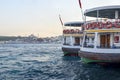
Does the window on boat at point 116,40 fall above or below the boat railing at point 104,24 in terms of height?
below

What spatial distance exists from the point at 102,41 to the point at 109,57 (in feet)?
13.0

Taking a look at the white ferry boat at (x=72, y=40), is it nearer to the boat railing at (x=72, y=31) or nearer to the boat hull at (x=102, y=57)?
the boat railing at (x=72, y=31)

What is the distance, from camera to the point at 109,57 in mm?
29312

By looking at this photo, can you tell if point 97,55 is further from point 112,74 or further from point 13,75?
point 13,75

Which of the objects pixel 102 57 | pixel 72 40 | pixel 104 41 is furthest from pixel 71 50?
pixel 102 57

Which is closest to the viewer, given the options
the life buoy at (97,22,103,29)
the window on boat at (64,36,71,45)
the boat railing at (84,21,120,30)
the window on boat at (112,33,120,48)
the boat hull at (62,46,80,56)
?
the boat railing at (84,21,120,30)

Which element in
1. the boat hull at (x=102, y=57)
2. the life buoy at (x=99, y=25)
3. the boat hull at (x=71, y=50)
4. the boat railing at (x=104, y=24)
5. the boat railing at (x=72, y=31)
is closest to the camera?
the boat hull at (x=102, y=57)

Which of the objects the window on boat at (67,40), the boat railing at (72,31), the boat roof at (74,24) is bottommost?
the window on boat at (67,40)

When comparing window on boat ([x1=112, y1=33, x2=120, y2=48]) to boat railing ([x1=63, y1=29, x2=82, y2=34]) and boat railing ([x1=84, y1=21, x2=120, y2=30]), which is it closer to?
boat railing ([x1=84, y1=21, x2=120, y2=30])

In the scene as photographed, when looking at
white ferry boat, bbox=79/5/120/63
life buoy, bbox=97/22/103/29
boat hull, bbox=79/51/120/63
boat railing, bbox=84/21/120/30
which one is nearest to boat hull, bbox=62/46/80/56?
white ferry boat, bbox=79/5/120/63

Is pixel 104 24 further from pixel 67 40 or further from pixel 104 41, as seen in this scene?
pixel 67 40

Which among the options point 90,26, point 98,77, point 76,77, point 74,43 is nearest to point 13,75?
point 76,77

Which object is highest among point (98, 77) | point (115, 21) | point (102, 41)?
point (115, 21)

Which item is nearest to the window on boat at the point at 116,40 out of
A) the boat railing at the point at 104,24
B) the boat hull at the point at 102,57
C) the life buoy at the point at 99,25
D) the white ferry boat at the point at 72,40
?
the boat railing at the point at 104,24
